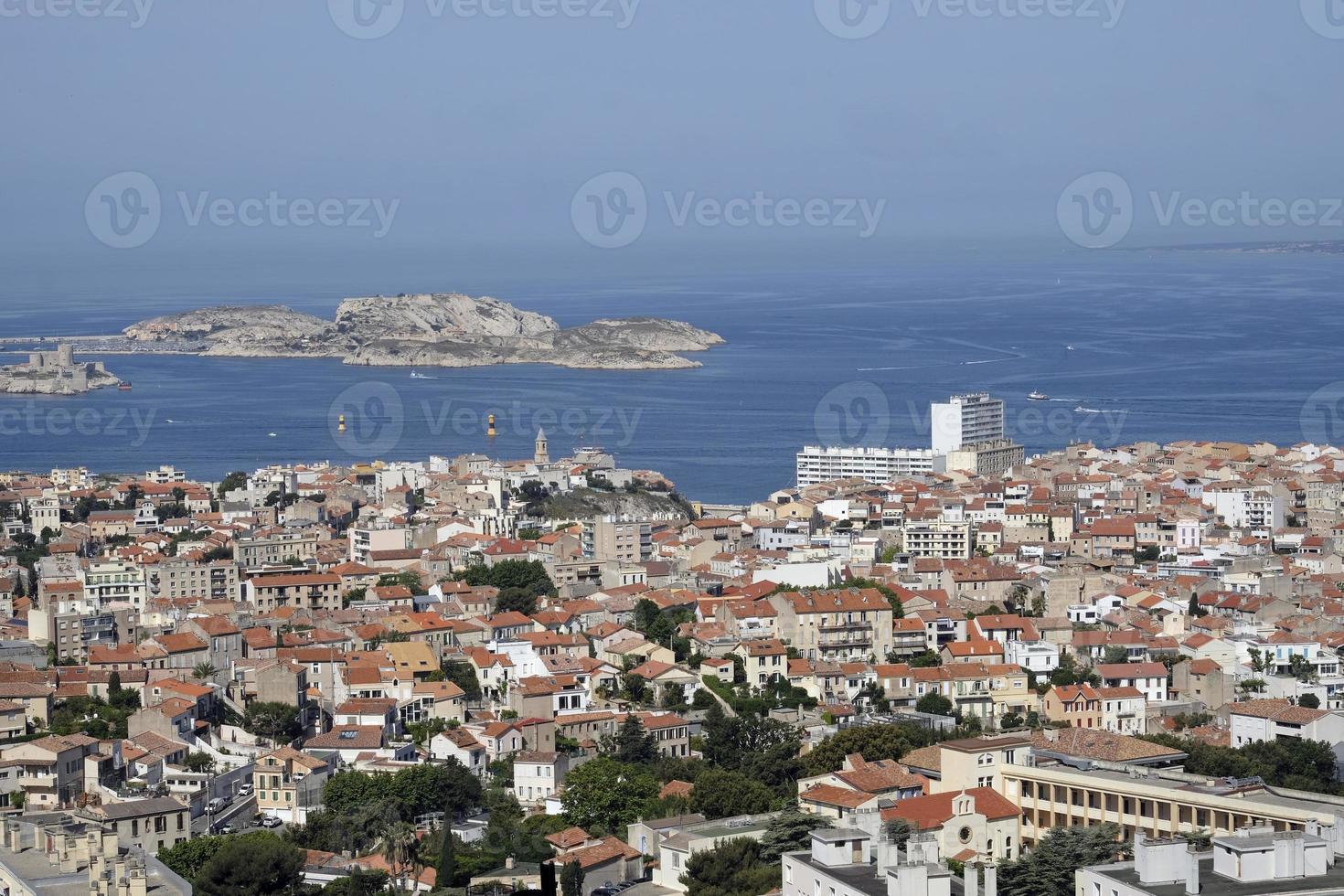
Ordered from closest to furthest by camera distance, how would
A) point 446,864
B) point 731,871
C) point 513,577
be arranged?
point 731,871 → point 446,864 → point 513,577

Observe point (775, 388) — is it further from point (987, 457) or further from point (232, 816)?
point (232, 816)

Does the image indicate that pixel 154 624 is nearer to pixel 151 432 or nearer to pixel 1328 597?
pixel 1328 597

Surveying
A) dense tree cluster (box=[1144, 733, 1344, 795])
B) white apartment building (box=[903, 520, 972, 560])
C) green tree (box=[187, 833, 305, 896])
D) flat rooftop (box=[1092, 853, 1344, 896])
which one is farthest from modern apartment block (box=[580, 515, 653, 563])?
flat rooftop (box=[1092, 853, 1344, 896])

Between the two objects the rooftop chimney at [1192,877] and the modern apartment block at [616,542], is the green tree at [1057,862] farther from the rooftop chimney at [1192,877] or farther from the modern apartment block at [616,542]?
the modern apartment block at [616,542]

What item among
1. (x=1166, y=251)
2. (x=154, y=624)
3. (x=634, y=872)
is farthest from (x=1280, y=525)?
(x=1166, y=251)

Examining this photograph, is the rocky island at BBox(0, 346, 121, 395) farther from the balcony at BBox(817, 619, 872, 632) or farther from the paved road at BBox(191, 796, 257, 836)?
the paved road at BBox(191, 796, 257, 836)

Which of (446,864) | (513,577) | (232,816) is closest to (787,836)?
(446,864)

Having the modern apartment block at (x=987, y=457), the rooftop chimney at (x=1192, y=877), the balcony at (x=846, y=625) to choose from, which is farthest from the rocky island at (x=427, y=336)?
the rooftop chimney at (x=1192, y=877)
